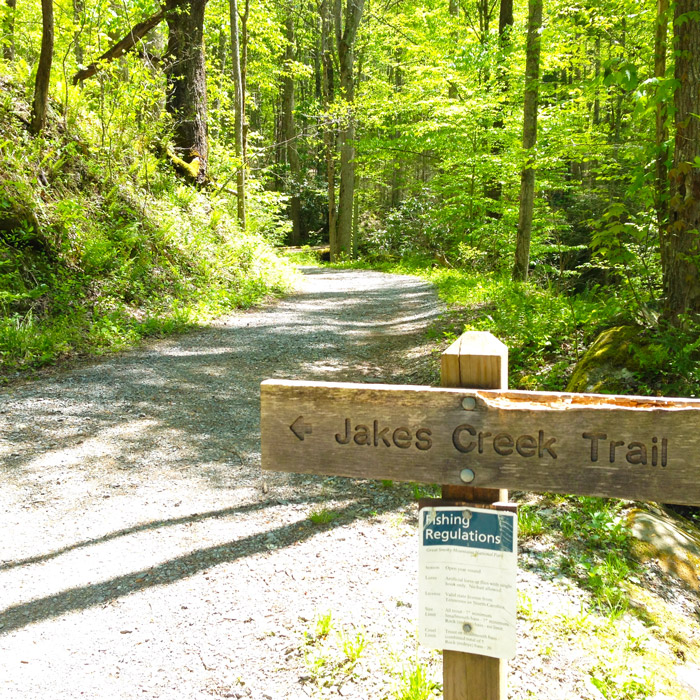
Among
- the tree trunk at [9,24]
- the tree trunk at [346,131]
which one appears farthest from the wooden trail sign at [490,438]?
the tree trunk at [346,131]

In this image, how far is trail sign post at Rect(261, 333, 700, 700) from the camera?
1.59m

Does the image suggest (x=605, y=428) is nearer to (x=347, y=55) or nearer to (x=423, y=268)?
(x=423, y=268)

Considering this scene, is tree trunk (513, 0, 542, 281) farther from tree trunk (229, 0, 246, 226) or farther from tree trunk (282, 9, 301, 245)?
tree trunk (282, 9, 301, 245)

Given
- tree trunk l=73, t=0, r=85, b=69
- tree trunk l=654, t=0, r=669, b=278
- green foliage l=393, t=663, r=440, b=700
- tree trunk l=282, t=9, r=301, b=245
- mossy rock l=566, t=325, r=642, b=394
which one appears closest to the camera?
green foliage l=393, t=663, r=440, b=700

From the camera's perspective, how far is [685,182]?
5320 mm

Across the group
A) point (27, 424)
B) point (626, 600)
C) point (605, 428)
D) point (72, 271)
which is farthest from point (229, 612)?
point (72, 271)

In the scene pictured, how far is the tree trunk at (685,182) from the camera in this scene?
5215 mm

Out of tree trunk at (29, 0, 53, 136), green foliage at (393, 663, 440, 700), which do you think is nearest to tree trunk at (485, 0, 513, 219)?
tree trunk at (29, 0, 53, 136)

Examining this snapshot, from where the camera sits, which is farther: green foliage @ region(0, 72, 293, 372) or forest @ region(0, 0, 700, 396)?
green foliage @ region(0, 72, 293, 372)

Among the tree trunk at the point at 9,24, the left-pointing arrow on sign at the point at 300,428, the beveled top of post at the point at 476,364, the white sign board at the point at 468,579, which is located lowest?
the white sign board at the point at 468,579

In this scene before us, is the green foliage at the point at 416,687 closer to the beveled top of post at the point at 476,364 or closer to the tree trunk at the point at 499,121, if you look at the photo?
the beveled top of post at the point at 476,364

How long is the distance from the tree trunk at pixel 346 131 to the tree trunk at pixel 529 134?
11.2 m

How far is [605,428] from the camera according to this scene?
1604 millimetres

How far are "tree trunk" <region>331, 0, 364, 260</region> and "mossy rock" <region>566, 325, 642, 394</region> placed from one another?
54.2ft
